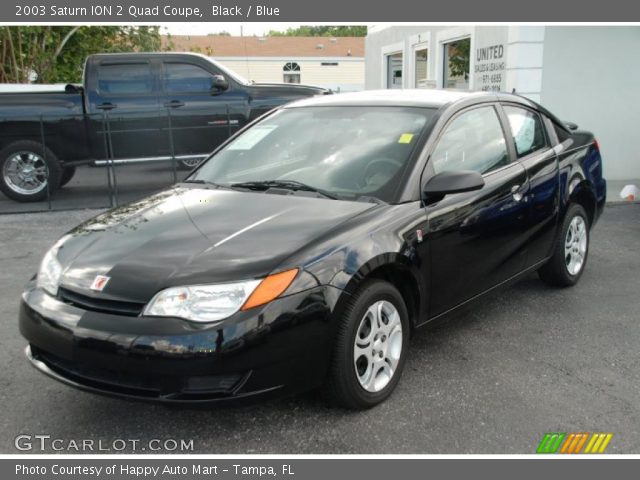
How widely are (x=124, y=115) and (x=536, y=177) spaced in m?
7.10

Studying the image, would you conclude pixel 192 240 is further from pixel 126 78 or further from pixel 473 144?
pixel 126 78

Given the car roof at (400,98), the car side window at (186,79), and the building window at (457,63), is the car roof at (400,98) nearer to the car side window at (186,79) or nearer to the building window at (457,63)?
the car side window at (186,79)

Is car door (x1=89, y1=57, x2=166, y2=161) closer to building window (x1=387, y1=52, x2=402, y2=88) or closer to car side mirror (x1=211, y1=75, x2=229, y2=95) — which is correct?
car side mirror (x1=211, y1=75, x2=229, y2=95)

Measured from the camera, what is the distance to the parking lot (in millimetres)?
3076

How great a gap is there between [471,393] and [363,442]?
0.80m

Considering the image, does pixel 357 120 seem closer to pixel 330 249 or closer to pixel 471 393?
pixel 330 249

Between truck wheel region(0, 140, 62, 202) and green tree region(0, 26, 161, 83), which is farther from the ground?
green tree region(0, 26, 161, 83)

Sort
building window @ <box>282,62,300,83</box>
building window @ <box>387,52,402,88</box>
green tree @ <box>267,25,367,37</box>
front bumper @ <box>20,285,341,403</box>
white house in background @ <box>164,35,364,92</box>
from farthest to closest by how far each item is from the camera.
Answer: green tree @ <box>267,25,367,37</box>
building window @ <box>282,62,300,83</box>
white house in background @ <box>164,35,364,92</box>
building window @ <box>387,52,402,88</box>
front bumper @ <box>20,285,341,403</box>

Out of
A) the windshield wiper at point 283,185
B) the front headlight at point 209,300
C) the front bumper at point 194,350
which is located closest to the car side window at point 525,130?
the windshield wiper at point 283,185

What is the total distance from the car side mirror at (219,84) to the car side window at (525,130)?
240 inches

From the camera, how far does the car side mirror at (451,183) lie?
3.56 m

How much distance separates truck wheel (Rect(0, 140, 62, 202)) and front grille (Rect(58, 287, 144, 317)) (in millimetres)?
7160

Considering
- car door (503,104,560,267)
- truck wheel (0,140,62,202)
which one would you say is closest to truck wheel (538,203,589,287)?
car door (503,104,560,267)

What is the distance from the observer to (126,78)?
10.0 meters
